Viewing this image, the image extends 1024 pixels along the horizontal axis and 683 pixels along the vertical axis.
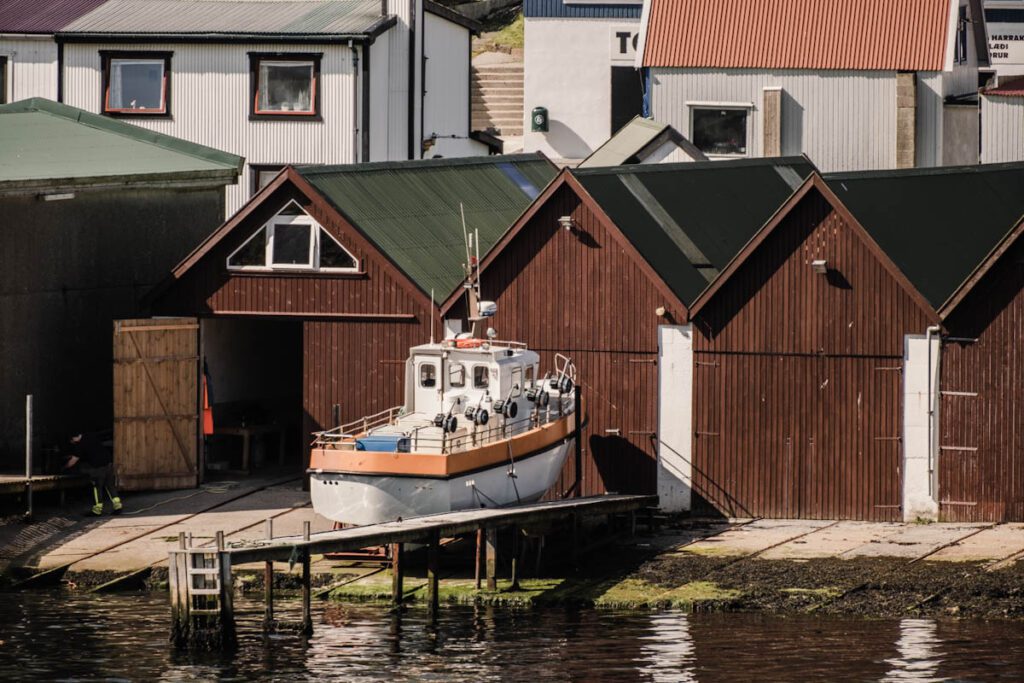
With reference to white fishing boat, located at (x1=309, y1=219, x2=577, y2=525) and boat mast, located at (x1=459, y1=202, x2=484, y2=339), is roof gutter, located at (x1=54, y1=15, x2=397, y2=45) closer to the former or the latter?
boat mast, located at (x1=459, y1=202, x2=484, y2=339)

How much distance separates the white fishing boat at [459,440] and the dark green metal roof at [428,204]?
2.34 metres

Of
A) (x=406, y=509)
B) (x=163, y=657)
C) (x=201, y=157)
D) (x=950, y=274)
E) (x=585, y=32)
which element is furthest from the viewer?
(x=585, y=32)

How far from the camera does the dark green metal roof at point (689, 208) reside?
1545 inches

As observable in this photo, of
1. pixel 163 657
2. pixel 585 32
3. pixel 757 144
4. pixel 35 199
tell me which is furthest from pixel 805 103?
pixel 163 657

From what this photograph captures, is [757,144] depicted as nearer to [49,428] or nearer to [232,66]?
[232,66]

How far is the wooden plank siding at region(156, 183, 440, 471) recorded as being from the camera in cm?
4000

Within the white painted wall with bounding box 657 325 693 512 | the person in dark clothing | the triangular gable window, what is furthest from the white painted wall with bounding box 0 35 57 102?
the white painted wall with bounding box 657 325 693 512

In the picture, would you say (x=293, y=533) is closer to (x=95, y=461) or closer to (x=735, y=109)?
(x=95, y=461)

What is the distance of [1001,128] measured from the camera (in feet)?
184

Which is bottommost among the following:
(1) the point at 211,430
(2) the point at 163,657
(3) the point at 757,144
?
(2) the point at 163,657

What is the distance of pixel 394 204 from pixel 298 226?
8.37ft

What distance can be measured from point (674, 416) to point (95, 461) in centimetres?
1138

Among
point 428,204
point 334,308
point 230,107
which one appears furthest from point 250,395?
point 230,107

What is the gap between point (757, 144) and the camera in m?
55.9
